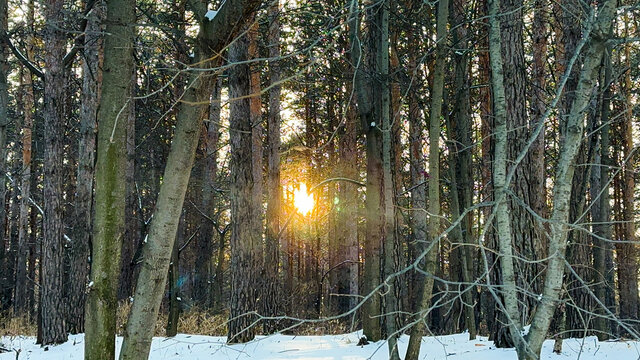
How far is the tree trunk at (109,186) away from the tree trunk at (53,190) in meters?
5.88

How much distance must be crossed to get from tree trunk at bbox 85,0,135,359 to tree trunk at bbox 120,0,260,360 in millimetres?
440

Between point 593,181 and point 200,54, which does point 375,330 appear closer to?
point 200,54

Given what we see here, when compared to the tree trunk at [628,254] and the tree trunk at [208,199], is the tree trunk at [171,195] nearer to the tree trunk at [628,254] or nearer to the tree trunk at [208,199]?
the tree trunk at [208,199]

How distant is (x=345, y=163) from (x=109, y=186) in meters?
10.8

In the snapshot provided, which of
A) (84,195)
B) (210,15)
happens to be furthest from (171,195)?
(84,195)

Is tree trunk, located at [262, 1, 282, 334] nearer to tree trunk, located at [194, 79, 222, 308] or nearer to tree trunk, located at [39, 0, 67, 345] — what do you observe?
tree trunk, located at [194, 79, 222, 308]

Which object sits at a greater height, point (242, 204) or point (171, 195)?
point (242, 204)

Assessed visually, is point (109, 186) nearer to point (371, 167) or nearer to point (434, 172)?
point (434, 172)

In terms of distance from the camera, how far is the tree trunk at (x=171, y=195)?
3.71 meters

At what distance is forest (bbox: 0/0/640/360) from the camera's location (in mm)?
3582

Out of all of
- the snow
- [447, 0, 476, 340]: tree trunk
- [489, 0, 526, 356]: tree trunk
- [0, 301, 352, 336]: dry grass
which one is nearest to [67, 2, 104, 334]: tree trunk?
[0, 301, 352, 336]: dry grass

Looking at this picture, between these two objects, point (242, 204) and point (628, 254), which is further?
point (628, 254)

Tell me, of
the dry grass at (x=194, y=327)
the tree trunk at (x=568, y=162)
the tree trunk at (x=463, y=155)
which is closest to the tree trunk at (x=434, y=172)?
the tree trunk at (x=568, y=162)

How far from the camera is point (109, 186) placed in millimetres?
4129
